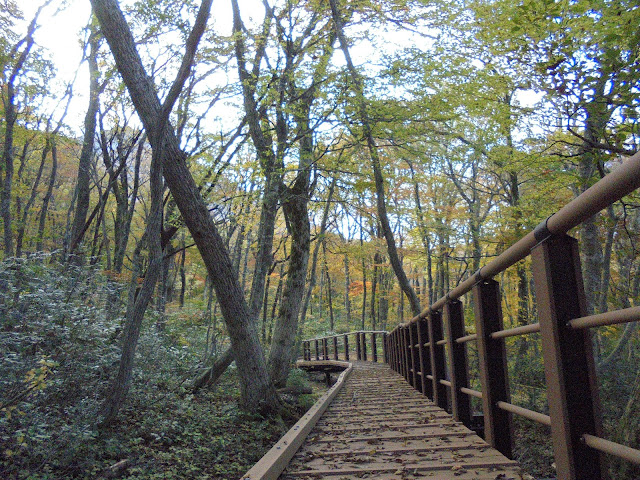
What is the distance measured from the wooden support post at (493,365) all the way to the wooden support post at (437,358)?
1.93 meters

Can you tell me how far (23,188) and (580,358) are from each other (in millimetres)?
17833

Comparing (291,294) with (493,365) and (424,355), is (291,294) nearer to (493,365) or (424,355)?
(424,355)

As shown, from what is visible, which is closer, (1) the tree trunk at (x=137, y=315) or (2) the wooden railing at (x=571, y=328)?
(2) the wooden railing at (x=571, y=328)

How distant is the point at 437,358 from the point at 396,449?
5.96 feet

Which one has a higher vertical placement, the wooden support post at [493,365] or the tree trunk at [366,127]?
the tree trunk at [366,127]

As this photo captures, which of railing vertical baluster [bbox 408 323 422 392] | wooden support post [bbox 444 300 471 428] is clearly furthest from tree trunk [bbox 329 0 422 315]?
wooden support post [bbox 444 300 471 428]

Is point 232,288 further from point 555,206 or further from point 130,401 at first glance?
point 555,206

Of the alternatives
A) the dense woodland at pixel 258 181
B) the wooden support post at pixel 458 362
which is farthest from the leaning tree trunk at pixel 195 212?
the wooden support post at pixel 458 362

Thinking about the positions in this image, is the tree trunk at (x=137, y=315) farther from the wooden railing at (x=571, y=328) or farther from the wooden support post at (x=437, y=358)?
the wooden railing at (x=571, y=328)

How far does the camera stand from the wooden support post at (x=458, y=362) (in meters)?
3.75

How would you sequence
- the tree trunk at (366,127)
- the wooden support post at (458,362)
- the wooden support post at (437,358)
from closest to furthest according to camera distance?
the wooden support post at (458,362)
the wooden support post at (437,358)
the tree trunk at (366,127)

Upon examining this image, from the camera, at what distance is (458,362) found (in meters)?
3.76

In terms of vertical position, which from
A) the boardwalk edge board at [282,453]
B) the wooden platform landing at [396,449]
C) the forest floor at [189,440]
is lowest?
the forest floor at [189,440]

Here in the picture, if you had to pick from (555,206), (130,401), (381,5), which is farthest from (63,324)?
(555,206)
